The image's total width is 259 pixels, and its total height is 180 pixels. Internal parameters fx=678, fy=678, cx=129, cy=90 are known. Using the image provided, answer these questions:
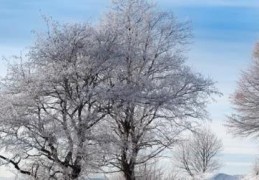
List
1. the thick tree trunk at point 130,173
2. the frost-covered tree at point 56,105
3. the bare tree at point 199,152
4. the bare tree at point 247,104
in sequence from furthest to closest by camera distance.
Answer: the bare tree at point 199,152 < the bare tree at point 247,104 < the thick tree trunk at point 130,173 < the frost-covered tree at point 56,105

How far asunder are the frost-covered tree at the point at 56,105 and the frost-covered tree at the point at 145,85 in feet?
5.04

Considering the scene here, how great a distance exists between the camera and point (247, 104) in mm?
41844

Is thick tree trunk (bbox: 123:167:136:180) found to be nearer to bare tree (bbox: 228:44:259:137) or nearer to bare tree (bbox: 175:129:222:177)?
bare tree (bbox: 228:44:259:137)

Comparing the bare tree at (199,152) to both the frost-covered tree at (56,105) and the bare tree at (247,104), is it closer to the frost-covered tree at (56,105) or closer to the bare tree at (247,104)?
the bare tree at (247,104)

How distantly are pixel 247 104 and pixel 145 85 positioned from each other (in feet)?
41.5

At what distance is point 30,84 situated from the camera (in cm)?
2834

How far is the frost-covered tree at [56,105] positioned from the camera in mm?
27922

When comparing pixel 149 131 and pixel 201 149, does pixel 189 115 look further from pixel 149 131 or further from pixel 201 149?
pixel 201 149

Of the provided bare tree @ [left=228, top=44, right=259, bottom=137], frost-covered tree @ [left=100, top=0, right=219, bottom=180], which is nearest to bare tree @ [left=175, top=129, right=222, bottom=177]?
bare tree @ [left=228, top=44, right=259, bottom=137]

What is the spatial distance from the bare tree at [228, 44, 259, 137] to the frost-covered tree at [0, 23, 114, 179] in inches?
576

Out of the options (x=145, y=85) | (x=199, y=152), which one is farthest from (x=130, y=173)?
(x=199, y=152)

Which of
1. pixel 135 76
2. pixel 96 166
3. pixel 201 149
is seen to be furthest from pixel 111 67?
pixel 201 149

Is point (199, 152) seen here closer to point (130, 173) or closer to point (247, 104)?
point (247, 104)

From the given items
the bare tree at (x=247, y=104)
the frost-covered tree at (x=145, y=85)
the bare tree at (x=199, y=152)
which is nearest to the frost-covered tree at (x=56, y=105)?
the frost-covered tree at (x=145, y=85)
